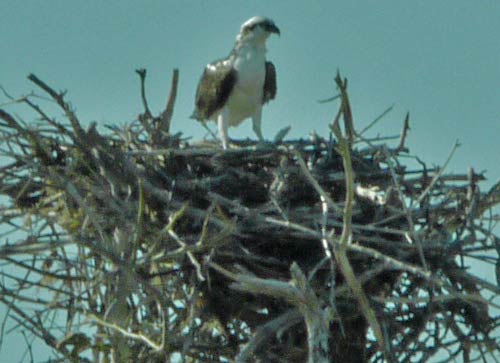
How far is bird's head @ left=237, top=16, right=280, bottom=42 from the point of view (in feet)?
34.8

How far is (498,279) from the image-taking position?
7332 mm

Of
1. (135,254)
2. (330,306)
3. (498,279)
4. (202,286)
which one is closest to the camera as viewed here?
(135,254)

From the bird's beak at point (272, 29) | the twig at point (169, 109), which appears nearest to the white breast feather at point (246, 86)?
the bird's beak at point (272, 29)

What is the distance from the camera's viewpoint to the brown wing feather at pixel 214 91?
403 inches

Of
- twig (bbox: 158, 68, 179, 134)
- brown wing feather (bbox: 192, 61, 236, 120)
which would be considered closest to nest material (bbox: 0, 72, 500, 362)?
twig (bbox: 158, 68, 179, 134)

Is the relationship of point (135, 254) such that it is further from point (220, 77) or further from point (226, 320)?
point (220, 77)

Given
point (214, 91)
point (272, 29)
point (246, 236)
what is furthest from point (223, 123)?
point (246, 236)

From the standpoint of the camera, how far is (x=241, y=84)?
10281mm

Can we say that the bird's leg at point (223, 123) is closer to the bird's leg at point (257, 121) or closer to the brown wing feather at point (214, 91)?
the brown wing feather at point (214, 91)

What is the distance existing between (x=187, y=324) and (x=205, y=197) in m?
0.91

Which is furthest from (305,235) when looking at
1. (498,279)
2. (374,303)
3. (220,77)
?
(220,77)

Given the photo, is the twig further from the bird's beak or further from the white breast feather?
the bird's beak

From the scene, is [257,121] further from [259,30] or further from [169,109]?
[169,109]

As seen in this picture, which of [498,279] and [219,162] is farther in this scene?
[219,162]
